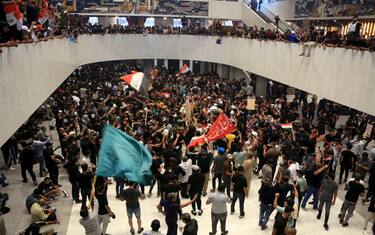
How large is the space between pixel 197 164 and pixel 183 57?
20.3m

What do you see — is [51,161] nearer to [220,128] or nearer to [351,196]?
[220,128]

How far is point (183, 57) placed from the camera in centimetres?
2864

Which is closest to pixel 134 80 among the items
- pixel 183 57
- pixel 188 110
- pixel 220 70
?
pixel 188 110

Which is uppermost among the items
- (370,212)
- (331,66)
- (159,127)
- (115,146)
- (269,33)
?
(269,33)

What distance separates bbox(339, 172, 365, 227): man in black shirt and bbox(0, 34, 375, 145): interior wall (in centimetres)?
468

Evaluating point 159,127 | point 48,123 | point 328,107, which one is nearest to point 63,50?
point 48,123

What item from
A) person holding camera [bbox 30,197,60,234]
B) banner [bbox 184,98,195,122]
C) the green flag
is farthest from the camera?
banner [bbox 184,98,195,122]

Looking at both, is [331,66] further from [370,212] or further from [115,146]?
[115,146]

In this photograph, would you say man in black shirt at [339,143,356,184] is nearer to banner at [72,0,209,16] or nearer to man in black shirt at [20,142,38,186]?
man in black shirt at [20,142,38,186]

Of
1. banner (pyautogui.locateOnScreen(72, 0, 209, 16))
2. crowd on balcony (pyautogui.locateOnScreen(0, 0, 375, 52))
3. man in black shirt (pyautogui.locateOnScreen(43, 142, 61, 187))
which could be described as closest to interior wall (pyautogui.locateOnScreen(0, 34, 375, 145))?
crowd on balcony (pyautogui.locateOnScreen(0, 0, 375, 52))

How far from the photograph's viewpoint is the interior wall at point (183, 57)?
877cm

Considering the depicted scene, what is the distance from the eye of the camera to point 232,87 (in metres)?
22.4

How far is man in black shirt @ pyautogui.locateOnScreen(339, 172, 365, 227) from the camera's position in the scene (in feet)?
25.5

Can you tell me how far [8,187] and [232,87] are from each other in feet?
49.7
